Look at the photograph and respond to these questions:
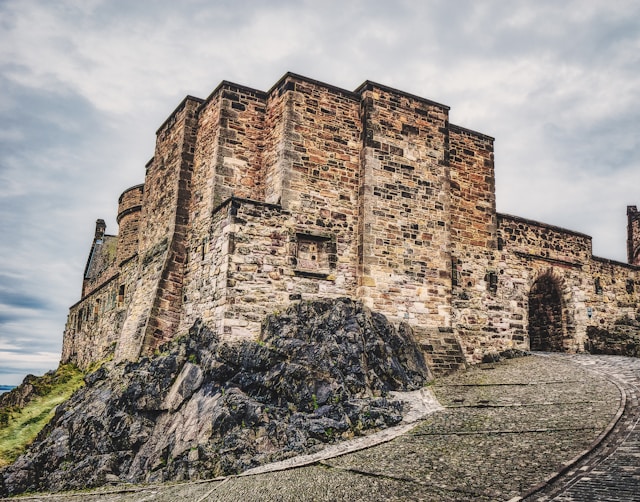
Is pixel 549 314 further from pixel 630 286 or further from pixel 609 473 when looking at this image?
pixel 609 473

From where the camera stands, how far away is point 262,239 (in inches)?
500

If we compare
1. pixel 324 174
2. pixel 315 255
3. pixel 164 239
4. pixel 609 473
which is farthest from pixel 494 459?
pixel 164 239

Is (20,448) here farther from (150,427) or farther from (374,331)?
(374,331)

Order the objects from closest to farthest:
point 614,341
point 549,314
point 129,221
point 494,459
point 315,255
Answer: point 494,459 → point 315,255 → point 614,341 → point 549,314 → point 129,221

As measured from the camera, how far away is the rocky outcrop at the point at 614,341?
17.7m

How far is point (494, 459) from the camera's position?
23.5ft

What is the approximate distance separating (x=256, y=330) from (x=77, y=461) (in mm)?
4204

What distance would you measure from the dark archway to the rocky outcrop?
2.93 ft

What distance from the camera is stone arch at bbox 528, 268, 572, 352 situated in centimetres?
1773

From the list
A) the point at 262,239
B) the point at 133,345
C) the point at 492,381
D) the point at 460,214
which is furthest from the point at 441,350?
the point at 133,345

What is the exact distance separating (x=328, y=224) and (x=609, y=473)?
28.6 ft

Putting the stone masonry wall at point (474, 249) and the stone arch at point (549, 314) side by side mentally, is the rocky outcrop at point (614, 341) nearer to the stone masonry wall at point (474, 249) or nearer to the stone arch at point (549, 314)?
the stone arch at point (549, 314)

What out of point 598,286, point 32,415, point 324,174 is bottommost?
point 32,415

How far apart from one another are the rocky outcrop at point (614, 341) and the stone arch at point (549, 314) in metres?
0.80
